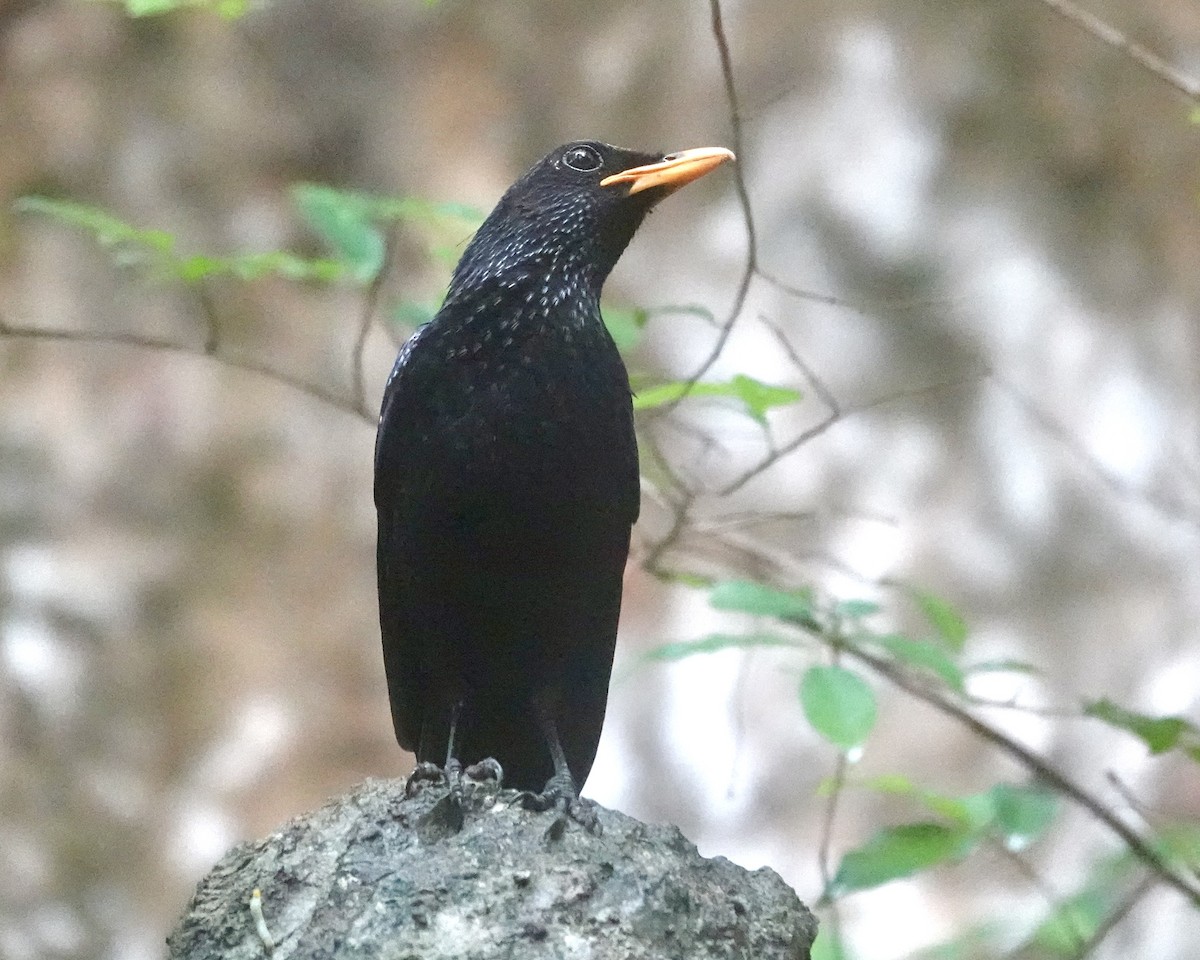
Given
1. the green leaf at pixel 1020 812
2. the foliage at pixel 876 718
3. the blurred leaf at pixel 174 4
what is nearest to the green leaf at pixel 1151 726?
the foliage at pixel 876 718

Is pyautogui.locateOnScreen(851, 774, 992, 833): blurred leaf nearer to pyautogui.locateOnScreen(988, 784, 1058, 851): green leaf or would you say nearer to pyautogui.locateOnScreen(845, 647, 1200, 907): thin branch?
pyautogui.locateOnScreen(988, 784, 1058, 851): green leaf

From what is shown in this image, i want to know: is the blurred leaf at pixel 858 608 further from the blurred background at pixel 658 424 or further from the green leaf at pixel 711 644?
the blurred background at pixel 658 424

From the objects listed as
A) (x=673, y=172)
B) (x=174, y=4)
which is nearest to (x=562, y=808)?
(x=673, y=172)

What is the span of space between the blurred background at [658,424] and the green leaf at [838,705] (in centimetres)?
372

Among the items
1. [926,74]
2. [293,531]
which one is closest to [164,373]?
[293,531]

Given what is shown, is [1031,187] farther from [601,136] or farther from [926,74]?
[601,136]

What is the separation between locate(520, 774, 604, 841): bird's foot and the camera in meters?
2.22

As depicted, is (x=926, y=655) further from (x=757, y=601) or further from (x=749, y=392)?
(x=749, y=392)

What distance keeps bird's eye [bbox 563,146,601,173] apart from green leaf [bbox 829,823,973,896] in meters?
1.71

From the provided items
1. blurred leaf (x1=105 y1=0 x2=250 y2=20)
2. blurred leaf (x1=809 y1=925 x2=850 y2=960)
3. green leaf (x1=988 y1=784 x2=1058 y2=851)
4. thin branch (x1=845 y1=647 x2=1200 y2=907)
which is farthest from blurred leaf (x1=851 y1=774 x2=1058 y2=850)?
blurred leaf (x1=105 y1=0 x2=250 y2=20)

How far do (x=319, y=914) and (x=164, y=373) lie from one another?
5.93 metres

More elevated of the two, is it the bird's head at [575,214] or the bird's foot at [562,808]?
the bird's head at [575,214]

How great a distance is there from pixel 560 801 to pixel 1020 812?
119cm

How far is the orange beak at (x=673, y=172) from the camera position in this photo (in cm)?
327
